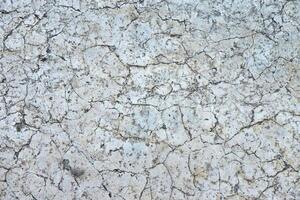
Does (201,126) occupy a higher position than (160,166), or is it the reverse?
(201,126)

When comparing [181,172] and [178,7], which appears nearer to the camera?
[181,172]

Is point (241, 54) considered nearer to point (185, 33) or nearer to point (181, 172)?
point (185, 33)

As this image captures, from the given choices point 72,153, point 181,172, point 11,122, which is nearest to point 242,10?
→ point 181,172

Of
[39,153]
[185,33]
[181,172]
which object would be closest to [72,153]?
[39,153]

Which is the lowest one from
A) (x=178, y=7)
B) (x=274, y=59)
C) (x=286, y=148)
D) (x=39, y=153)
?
(x=39, y=153)

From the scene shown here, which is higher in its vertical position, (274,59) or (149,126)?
(274,59)

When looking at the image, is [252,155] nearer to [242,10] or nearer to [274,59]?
[274,59]
